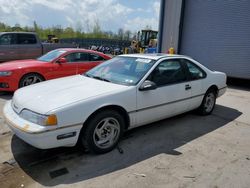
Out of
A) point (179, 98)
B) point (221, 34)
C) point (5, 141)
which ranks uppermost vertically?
point (221, 34)

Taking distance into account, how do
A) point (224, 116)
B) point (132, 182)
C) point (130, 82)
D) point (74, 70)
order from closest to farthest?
1. point (132, 182)
2. point (130, 82)
3. point (224, 116)
4. point (74, 70)

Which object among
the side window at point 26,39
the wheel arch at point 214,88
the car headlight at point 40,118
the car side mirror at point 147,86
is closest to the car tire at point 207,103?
the wheel arch at point 214,88

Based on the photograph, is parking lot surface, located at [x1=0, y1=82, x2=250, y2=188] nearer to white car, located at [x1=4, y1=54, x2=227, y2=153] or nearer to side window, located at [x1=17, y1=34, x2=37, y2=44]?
white car, located at [x1=4, y1=54, x2=227, y2=153]

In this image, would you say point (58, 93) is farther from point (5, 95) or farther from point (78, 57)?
point (78, 57)

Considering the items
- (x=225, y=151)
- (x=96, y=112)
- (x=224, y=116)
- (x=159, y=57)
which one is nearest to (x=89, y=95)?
(x=96, y=112)

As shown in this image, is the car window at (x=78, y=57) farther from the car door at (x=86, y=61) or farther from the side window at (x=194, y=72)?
the side window at (x=194, y=72)

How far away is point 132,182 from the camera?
3.05m

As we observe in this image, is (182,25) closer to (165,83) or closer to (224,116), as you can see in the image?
(224,116)

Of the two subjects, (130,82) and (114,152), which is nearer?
(114,152)

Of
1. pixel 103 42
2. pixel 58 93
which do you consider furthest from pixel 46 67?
pixel 103 42

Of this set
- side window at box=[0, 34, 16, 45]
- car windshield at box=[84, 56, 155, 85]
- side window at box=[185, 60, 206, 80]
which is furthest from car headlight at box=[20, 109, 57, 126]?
side window at box=[0, 34, 16, 45]

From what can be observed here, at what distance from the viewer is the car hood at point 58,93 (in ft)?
10.9

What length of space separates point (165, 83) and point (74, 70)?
13.6 feet

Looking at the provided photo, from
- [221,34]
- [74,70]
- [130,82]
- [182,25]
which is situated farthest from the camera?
[182,25]
